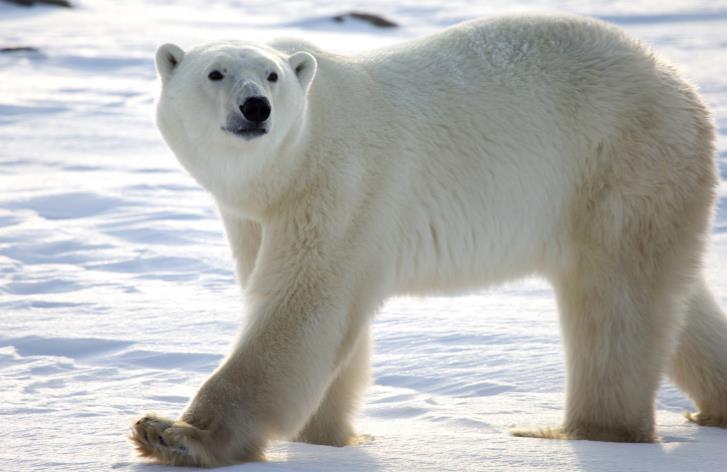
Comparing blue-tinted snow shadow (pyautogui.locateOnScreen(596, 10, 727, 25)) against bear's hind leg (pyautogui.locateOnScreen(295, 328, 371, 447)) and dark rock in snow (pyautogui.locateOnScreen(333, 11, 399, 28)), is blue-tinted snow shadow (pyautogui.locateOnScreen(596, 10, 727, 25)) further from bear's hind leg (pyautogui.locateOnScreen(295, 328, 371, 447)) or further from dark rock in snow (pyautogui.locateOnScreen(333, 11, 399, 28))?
bear's hind leg (pyautogui.locateOnScreen(295, 328, 371, 447))

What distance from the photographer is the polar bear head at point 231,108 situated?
3199 mm

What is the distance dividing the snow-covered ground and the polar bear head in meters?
0.84

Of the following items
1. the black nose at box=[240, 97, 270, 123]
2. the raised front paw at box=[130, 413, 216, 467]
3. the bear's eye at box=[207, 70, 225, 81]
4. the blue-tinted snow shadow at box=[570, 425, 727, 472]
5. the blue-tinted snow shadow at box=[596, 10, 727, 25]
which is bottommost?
the blue-tinted snow shadow at box=[570, 425, 727, 472]

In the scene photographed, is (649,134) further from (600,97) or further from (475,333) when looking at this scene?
(475,333)

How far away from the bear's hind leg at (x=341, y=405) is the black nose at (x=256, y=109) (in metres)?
0.87

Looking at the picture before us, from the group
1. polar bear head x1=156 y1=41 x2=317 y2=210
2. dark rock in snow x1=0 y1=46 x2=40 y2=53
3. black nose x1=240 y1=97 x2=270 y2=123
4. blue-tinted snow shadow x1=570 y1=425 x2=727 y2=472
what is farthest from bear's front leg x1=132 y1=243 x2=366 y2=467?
dark rock in snow x1=0 y1=46 x2=40 y2=53

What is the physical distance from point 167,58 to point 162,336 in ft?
5.20

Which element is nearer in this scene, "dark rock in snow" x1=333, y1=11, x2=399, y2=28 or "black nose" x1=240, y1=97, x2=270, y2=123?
"black nose" x1=240, y1=97, x2=270, y2=123

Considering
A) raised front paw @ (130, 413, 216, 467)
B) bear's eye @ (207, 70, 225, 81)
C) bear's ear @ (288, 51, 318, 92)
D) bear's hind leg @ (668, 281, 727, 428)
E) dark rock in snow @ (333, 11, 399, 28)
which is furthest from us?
dark rock in snow @ (333, 11, 399, 28)

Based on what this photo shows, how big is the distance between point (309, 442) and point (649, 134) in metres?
1.52

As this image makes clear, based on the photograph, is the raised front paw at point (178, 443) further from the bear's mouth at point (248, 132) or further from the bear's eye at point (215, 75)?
the bear's eye at point (215, 75)

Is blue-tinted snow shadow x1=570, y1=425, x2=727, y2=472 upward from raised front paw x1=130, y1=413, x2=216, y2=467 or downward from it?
downward

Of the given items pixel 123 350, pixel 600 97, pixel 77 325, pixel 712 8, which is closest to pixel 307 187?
pixel 600 97

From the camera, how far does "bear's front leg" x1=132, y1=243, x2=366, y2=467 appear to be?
3111 mm
